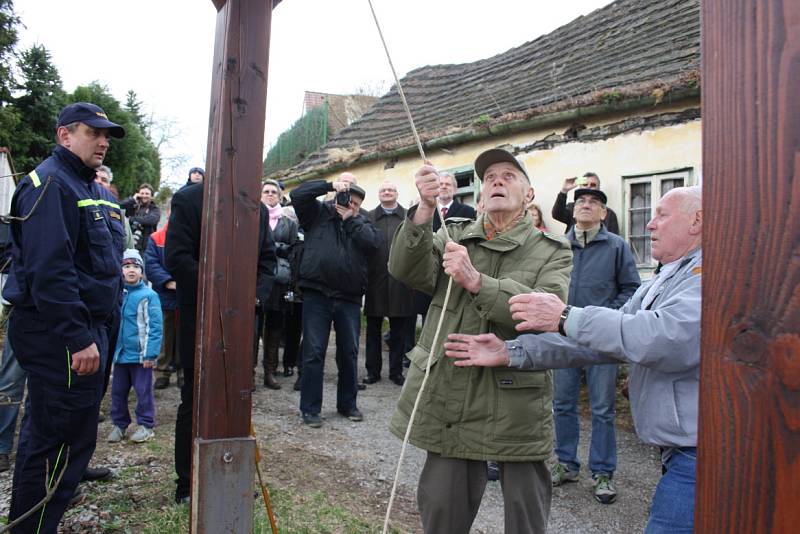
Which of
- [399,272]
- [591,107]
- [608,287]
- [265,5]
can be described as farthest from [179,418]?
[591,107]

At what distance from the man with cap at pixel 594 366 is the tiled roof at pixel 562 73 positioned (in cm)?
314

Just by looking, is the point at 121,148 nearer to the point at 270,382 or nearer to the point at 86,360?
the point at 270,382

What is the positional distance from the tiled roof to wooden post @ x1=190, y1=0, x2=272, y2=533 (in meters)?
5.83

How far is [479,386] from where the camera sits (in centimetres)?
259

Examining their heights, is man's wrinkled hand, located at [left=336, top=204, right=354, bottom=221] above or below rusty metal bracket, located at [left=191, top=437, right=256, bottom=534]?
above

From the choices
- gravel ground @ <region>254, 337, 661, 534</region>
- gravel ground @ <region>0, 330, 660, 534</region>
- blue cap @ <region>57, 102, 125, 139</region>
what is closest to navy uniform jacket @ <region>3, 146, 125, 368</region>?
blue cap @ <region>57, 102, 125, 139</region>

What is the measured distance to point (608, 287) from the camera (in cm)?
459

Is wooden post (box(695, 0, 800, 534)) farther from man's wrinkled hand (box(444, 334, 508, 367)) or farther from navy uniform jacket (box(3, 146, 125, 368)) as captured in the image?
navy uniform jacket (box(3, 146, 125, 368))

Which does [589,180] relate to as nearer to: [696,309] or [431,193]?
[431,193]

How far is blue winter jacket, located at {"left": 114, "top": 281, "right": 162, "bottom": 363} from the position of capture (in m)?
4.93

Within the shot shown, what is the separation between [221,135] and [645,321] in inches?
67.2

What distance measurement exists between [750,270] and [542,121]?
8040 mm

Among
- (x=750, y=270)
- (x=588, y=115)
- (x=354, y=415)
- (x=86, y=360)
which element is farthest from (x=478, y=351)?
(x=588, y=115)

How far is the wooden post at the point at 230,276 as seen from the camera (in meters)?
2.39
